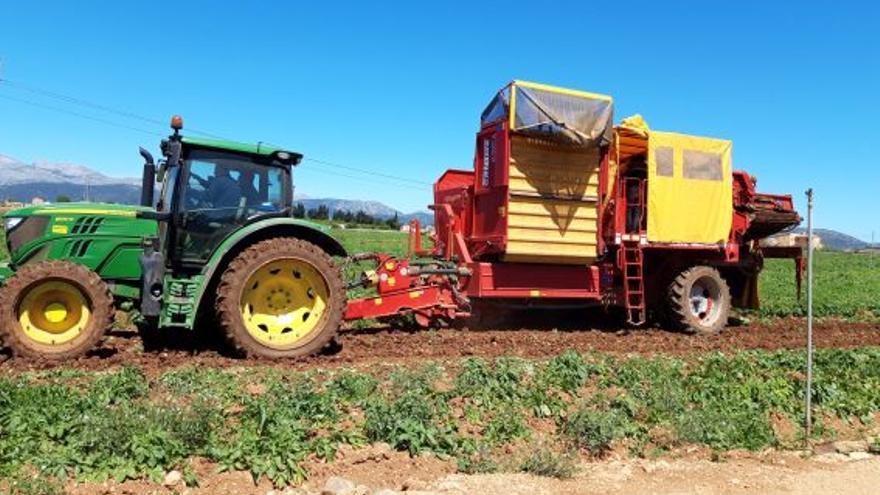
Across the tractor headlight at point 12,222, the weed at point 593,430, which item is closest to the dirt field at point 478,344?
the tractor headlight at point 12,222

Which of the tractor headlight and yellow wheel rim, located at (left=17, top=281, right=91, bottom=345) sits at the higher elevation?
the tractor headlight

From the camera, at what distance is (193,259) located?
8.02m

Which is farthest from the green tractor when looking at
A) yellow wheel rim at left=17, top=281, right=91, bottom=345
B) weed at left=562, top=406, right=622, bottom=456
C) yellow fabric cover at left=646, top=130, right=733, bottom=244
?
yellow fabric cover at left=646, top=130, right=733, bottom=244

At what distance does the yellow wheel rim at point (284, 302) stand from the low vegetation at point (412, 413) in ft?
3.15

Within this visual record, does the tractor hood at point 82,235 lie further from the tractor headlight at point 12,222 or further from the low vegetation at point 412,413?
the low vegetation at point 412,413

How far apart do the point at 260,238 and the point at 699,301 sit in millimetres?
7290

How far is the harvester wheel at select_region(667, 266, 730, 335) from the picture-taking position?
11594 millimetres

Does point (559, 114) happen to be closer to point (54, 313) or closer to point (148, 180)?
point (148, 180)

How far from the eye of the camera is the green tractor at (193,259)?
7477 mm

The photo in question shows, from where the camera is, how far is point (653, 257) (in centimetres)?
1204

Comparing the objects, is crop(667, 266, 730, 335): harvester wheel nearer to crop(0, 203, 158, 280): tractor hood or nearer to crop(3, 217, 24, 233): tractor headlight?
crop(0, 203, 158, 280): tractor hood

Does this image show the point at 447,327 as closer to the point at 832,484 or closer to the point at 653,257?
the point at 653,257

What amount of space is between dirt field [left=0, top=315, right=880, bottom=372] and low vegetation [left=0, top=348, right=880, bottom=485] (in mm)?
747

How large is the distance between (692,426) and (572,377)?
1.30 meters
